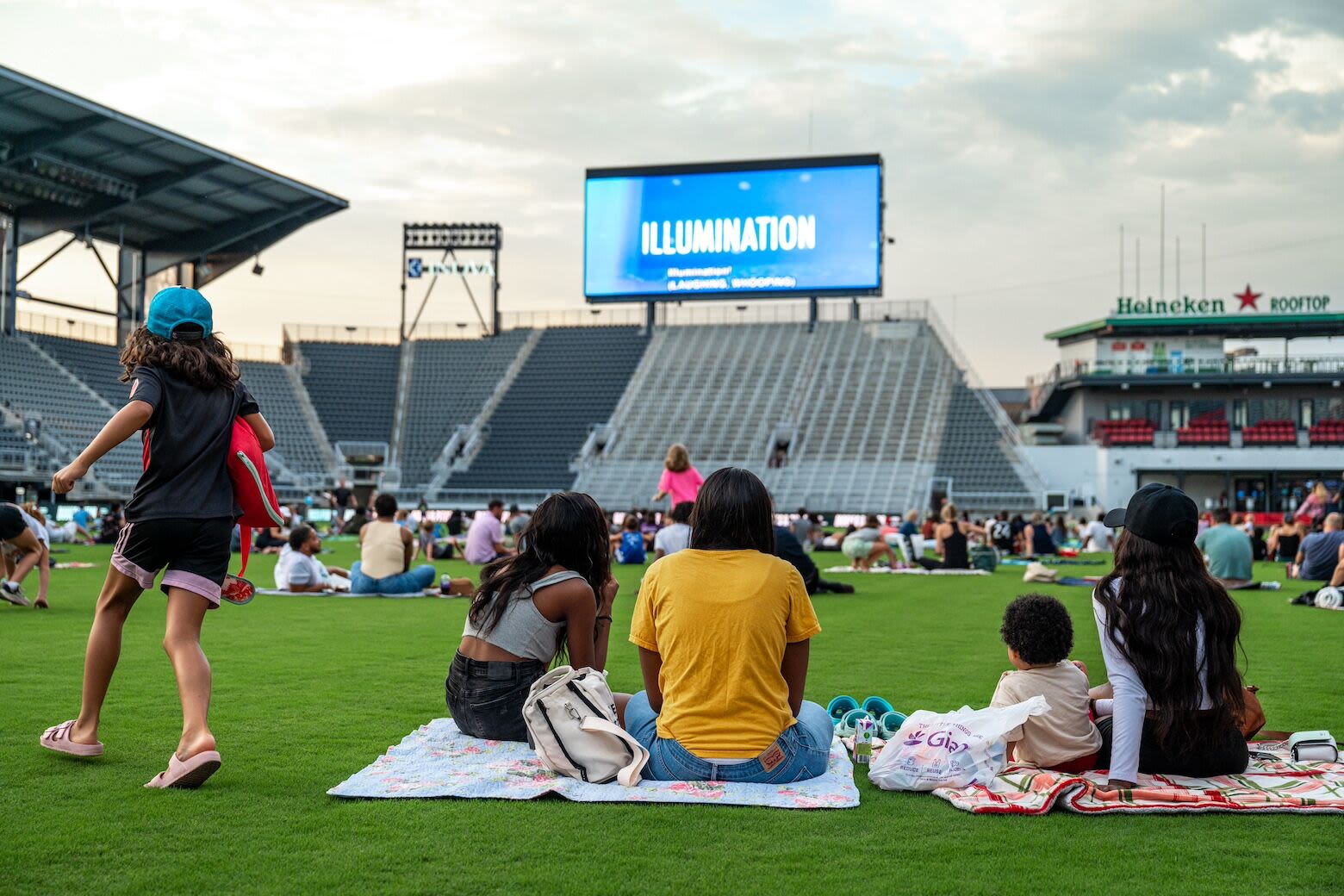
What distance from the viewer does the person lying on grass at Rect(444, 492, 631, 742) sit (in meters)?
5.20

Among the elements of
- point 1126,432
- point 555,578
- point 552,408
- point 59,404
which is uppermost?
point 552,408

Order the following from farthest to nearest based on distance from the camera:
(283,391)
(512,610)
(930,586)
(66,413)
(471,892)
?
1. (283,391)
2. (66,413)
3. (930,586)
4. (512,610)
5. (471,892)

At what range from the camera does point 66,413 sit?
1508 inches

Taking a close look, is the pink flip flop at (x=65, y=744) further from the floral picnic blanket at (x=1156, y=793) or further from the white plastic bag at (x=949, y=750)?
the floral picnic blanket at (x=1156, y=793)

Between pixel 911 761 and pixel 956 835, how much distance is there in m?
0.68

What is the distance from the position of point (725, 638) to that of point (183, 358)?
2.27 metres

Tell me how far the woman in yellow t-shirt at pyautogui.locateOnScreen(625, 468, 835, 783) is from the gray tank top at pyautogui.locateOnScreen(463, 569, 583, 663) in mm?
744

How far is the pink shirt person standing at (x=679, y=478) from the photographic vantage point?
13.4 meters

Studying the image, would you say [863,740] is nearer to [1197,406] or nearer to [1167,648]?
[1167,648]

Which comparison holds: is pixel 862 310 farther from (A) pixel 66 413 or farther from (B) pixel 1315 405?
(A) pixel 66 413

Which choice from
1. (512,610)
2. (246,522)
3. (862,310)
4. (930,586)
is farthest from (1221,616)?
(862,310)

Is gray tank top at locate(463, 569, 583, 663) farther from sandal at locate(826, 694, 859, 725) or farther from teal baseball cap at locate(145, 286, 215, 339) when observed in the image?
teal baseball cap at locate(145, 286, 215, 339)

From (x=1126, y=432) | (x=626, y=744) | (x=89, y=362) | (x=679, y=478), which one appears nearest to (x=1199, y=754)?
(x=626, y=744)

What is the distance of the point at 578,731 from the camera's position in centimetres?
467
